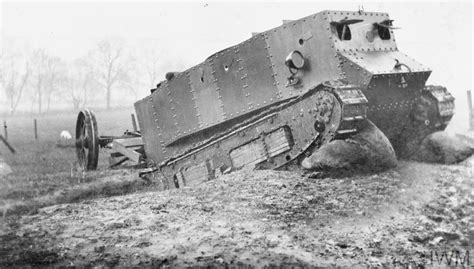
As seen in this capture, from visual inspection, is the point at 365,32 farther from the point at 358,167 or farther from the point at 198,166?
the point at 198,166

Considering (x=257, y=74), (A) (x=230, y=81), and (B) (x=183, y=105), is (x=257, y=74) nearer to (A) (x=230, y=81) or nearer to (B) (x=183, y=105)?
(A) (x=230, y=81)

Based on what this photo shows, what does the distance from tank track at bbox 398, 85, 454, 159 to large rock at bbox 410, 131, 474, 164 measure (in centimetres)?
13

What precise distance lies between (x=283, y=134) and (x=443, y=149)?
3006mm

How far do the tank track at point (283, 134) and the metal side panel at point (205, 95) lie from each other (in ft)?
2.23

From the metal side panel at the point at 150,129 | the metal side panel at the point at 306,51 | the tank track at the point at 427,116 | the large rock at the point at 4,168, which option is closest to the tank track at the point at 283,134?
the metal side panel at the point at 306,51

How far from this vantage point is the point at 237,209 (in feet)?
18.6

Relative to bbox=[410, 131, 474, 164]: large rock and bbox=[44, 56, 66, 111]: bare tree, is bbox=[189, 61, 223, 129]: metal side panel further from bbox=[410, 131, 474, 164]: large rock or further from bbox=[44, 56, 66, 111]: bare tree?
bbox=[44, 56, 66, 111]: bare tree

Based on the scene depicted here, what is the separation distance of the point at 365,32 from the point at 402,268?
15.5 ft

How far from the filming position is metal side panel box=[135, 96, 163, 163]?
1070cm

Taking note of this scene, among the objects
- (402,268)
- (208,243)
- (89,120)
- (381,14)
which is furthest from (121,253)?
(89,120)

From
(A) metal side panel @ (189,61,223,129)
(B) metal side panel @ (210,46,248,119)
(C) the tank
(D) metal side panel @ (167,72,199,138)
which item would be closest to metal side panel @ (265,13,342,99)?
(C) the tank

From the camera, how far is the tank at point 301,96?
689 centimetres

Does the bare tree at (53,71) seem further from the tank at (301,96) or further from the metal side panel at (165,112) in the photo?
the tank at (301,96)

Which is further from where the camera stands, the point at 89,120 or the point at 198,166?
the point at 89,120
